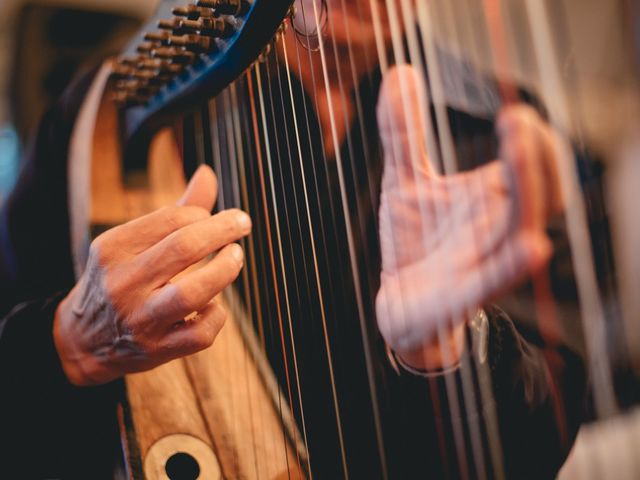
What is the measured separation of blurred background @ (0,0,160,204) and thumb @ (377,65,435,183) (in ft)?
6.33

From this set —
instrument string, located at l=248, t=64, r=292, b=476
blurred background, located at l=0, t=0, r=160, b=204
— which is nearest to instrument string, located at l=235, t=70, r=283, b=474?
instrument string, located at l=248, t=64, r=292, b=476

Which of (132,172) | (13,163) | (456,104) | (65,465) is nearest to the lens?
(456,104)

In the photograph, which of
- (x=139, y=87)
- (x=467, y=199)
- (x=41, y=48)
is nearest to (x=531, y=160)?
(x=467, y=199)

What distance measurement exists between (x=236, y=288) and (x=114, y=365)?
27 cm

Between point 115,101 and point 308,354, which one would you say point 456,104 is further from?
point 115,101

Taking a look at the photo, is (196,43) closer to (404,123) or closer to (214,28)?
(214,28)

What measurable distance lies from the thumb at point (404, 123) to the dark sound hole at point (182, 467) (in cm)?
43

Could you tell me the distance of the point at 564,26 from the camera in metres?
0.34

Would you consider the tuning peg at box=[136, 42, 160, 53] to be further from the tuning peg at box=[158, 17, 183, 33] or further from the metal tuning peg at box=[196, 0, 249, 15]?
the metal tuning peg at box=[196, 0, 249, 15]

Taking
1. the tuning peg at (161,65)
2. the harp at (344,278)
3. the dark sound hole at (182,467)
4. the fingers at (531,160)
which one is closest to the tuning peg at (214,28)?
the harp at (344,278)

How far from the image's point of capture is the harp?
59cm

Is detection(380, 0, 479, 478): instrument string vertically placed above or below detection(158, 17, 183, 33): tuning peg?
below

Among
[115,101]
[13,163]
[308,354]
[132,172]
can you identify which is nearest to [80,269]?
[132,172]

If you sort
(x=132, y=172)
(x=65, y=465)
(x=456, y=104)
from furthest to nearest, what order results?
(x=132, y=172) < (x=65, y=465) < (x=456, y=104)
